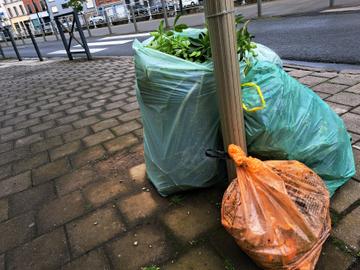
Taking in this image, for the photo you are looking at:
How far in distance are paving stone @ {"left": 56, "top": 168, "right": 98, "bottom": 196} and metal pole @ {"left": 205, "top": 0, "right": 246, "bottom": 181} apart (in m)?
1.22

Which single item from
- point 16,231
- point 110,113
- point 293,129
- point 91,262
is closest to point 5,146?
point 110,113

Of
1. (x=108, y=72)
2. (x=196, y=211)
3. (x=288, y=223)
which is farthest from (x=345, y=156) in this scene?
(x=108, y=72)

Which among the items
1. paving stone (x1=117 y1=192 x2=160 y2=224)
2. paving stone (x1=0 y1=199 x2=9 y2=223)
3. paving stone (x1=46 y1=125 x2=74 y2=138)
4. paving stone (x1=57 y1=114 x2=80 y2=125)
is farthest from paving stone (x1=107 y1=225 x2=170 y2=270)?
paving stone (x1=57 y1=114 x2=80 y2=125)

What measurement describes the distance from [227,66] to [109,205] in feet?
3.86

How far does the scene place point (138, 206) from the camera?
6.24 feet

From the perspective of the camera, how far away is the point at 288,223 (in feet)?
3.98

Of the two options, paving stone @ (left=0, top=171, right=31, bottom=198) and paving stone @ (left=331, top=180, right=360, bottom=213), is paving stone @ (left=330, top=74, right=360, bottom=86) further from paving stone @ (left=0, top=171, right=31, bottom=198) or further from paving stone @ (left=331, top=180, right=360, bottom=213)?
paving stone @ (left=0, top=171, right=31, bottom=198)

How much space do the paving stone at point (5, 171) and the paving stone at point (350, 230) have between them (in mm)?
2493

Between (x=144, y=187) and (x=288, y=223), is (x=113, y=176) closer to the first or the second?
(x=144, y=187)

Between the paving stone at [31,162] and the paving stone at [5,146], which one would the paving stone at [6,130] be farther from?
the paving stone at [31,162]

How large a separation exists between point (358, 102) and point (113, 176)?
221 cm

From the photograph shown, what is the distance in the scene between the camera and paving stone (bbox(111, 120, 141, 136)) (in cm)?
300

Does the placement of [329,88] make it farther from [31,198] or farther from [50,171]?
[31,198]

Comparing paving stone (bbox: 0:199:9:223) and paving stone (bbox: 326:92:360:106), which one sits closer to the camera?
paving stone (bbox: 0:199:9:223)
